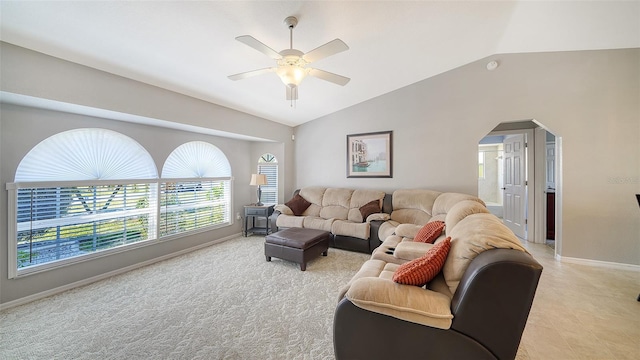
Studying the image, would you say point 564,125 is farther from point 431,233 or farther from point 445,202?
point 431,233

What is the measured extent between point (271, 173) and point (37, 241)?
3602mm

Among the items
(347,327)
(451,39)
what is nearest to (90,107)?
(347,327)

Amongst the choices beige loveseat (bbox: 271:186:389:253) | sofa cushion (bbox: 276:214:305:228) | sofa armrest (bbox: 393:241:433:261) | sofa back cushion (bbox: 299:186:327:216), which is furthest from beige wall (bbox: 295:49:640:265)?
sofa armrest (bbox: 393:241:433:261)

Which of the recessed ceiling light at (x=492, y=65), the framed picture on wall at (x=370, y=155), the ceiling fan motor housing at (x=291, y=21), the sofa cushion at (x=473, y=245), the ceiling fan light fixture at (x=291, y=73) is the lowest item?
the sofa cushion at (x=473, y=245)

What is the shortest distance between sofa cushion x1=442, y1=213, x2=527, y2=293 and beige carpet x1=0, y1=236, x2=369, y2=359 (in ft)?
3.49

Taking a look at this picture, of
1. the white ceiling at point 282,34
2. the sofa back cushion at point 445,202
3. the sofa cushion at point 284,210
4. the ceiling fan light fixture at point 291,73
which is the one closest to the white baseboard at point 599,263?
the sofa back cushion at point 445,202

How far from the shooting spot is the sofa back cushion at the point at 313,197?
15.5ft

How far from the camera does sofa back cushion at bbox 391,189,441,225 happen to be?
3830mm

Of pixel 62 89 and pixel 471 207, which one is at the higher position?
pixel 62 89

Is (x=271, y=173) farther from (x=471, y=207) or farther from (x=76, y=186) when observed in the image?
(x=471, y=207)

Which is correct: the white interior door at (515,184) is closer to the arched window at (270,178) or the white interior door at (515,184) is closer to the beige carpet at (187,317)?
the beige carpet at (187,317)

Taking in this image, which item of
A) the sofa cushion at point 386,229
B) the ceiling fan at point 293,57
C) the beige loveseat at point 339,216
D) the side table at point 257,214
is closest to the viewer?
the ceiling fan at point 293,57

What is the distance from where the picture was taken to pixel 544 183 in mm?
4199

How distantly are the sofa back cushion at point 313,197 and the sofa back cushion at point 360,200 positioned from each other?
69 centimetres
